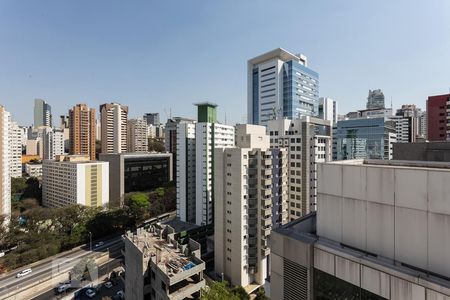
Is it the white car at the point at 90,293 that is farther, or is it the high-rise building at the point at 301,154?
the high-rise building at the point at 301,154

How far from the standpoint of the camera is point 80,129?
82.6 meters

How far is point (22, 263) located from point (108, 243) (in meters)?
11.5

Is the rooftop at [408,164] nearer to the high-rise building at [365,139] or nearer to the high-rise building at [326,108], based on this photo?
the high-rise building at [365,139]

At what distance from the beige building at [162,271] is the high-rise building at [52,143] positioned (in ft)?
299

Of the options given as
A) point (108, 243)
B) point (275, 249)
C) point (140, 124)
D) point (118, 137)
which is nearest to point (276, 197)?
point (275, 249)

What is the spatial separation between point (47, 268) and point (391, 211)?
42470mm

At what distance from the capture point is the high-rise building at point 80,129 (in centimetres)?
8181

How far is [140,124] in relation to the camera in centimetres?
10356

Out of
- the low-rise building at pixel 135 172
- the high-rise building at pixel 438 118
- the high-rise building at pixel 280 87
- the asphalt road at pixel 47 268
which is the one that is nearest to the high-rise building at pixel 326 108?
the high-rise building at pixel 280 87

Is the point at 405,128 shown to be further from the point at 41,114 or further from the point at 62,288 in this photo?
the point at 41,114

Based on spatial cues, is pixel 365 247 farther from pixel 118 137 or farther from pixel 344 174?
pixel 118 137

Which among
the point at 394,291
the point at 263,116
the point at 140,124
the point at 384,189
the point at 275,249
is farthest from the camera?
the point at 140,124

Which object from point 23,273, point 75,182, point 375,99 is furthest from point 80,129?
point 375,99

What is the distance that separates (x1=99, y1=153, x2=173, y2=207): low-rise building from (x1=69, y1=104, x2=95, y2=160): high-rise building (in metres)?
22.8
